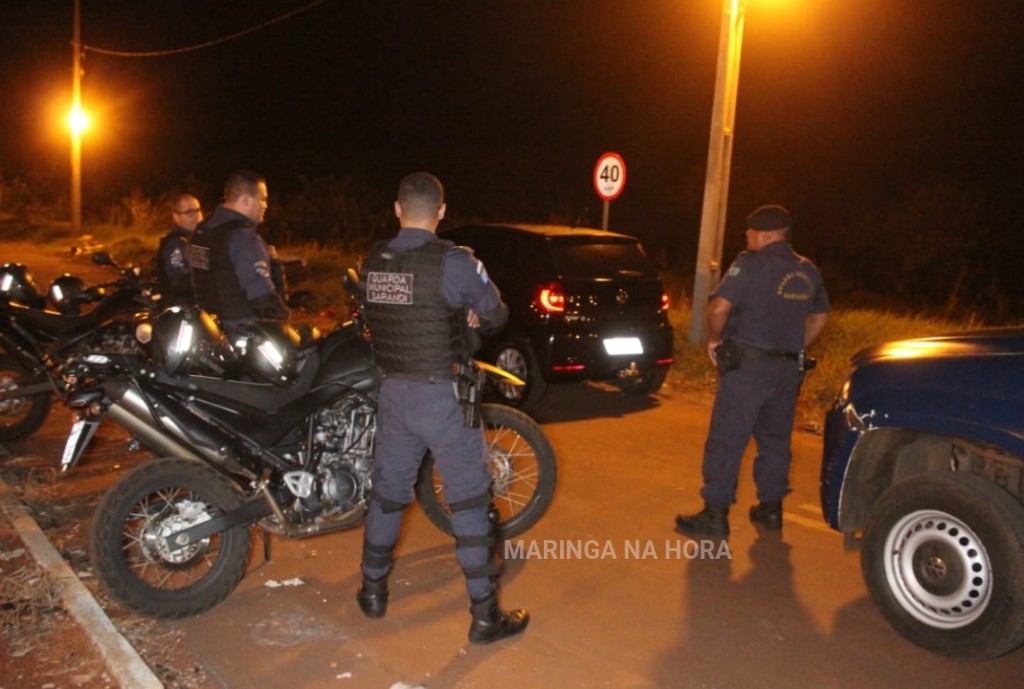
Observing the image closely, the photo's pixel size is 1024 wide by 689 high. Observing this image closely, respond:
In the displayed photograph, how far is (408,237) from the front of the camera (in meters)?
4.02

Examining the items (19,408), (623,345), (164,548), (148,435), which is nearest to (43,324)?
(19,408)

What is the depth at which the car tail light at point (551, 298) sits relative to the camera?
8086mm

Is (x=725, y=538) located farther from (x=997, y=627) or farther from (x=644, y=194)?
(x=644, y=194)

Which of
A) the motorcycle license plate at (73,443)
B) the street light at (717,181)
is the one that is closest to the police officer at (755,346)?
the motorcycle license plate at (73,443)

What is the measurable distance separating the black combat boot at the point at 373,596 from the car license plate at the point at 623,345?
424 centimetres

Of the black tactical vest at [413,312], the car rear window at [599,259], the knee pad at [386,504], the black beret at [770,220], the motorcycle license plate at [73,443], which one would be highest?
the black beret at [770,220]

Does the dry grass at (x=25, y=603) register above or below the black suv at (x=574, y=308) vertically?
below

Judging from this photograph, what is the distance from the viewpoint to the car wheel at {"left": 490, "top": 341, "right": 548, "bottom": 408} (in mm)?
8219

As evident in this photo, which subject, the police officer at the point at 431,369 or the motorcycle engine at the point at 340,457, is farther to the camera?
the motorcycle engine at the point at 340,457

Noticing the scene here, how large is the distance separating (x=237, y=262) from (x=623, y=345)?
3763 millimetres

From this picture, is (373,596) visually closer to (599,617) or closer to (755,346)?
(599,617)

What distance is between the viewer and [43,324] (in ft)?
21.4

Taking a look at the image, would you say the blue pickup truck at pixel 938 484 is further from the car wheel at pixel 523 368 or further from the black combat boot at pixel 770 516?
the car wheel at pixel 523 368

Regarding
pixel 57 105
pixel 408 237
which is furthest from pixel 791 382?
pixel 57 105
